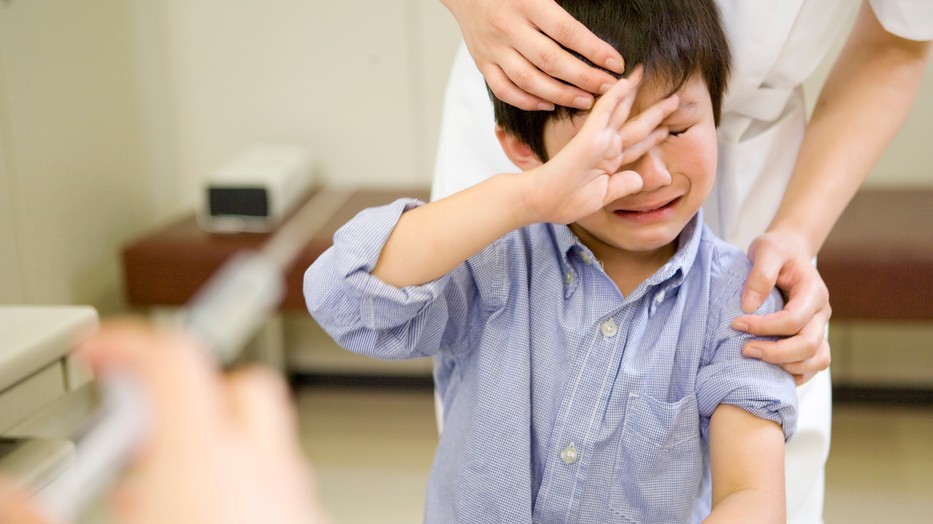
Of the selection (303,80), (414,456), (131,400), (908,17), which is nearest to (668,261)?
(908,17)

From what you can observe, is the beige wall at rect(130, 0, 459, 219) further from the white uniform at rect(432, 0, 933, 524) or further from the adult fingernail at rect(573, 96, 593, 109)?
the adult fingernail at rect(573, 96, 593, 109)

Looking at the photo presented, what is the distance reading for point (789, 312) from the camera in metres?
1.02

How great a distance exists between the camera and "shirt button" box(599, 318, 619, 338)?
1065 mm

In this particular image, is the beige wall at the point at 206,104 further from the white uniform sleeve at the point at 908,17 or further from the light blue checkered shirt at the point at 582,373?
the light blue checkered shirt at the point at 582,373

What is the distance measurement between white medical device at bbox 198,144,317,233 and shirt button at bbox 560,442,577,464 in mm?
1765

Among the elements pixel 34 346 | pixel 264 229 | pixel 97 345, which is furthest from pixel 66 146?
pixel 97 345

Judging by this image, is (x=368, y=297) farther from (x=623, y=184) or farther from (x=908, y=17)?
(x=908, y=17)

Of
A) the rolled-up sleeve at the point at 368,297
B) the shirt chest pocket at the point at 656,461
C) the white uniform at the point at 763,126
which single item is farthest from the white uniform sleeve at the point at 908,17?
the rolled-up sleeve at the point at 368,297

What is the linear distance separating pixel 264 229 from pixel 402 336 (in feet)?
5.88

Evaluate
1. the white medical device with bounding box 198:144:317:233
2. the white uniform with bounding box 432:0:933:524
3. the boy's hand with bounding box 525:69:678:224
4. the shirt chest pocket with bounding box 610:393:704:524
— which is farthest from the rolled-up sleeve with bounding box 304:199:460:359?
the white medical device with bounding box 198:144:317:233

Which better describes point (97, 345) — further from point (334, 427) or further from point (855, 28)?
point (334, 427)

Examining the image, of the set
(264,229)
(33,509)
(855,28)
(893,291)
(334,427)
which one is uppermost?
(855,28)

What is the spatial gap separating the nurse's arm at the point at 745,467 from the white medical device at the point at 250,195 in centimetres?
187

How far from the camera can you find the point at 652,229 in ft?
3.25
